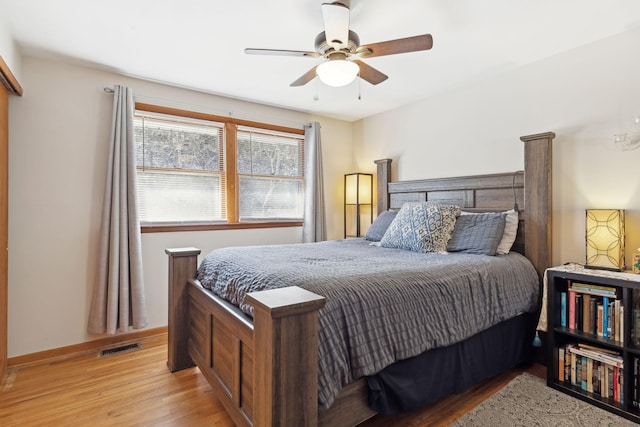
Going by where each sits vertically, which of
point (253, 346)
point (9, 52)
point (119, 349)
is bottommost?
point (119, 349)

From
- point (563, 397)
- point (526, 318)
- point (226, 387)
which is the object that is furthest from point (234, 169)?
point (563, 397)

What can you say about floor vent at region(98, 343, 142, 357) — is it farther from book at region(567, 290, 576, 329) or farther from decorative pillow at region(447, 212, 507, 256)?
book at region(567, 290, 576, 329)

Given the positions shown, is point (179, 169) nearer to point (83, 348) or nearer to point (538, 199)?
point (83, 348)

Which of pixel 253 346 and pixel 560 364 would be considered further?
pixel 560 364

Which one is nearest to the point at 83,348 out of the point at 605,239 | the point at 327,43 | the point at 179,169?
the point at 179,169

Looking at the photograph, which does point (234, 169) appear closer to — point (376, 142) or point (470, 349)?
point (376, 142)

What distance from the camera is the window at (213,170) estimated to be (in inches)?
124

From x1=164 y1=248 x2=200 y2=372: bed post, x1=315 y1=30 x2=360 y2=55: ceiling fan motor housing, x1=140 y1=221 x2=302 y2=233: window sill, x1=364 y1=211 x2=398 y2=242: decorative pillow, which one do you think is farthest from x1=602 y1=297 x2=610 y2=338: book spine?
x1=140 y1=221 x2=302 y2=233: window sill

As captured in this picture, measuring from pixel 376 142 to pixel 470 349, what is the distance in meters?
2.82

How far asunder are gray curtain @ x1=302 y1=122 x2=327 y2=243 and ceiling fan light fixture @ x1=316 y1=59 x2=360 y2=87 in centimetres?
197

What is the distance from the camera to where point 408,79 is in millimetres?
3088

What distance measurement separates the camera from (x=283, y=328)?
44.3 inches

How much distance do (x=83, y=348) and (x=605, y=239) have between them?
13.1 feet

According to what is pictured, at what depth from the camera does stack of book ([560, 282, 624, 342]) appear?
1960 millimetres
